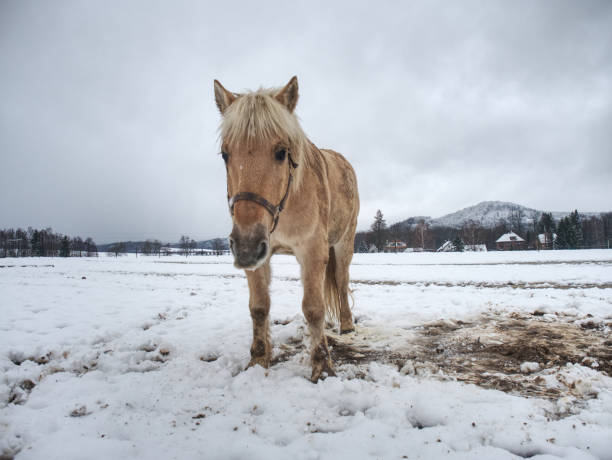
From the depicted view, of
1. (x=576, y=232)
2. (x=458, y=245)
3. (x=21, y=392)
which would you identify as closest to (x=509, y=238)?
(x=576, y=232)

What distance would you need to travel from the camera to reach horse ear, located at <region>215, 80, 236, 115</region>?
3.00 m

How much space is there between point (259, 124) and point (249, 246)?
1088 mm

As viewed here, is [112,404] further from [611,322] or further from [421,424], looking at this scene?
[611,322]

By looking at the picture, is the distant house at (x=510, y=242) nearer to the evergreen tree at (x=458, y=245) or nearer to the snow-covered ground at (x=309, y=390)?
the evergreen tree at (x=458, y=245)

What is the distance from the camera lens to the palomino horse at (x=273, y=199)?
229cm

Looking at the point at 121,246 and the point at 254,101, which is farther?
the point at 121,246

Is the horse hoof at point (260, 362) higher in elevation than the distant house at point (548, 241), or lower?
lower

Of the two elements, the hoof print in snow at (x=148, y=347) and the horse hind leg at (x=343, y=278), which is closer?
the hoof print in snow at (x=148, y=347)

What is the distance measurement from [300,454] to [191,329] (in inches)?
139

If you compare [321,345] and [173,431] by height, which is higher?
[321,345]

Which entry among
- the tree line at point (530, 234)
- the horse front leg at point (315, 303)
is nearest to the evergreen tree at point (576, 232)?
the tree line at point (530, 234)

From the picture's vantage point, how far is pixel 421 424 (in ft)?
6.97

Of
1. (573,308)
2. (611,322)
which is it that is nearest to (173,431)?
(611,322)

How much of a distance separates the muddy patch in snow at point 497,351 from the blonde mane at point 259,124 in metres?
2.44
